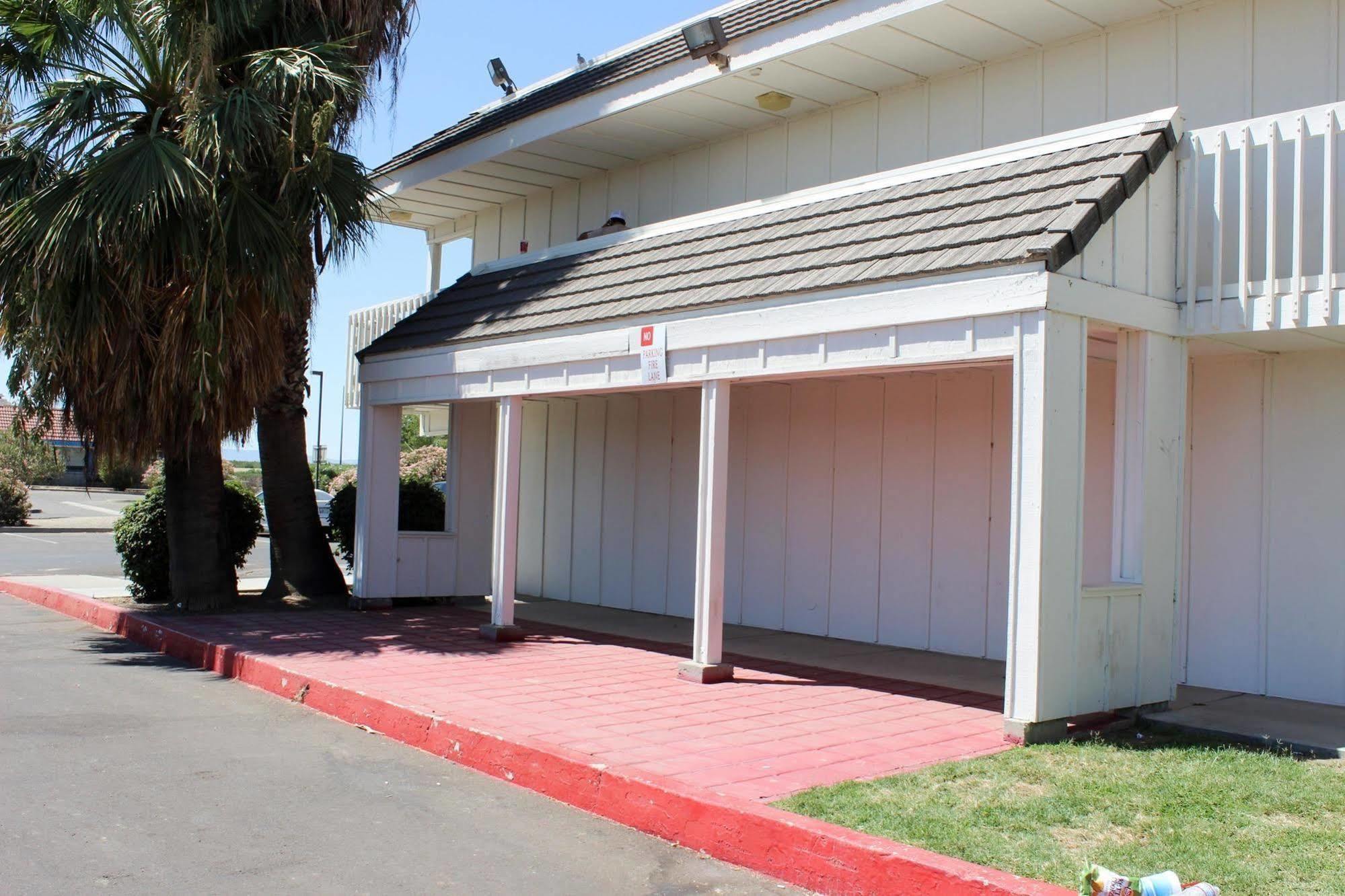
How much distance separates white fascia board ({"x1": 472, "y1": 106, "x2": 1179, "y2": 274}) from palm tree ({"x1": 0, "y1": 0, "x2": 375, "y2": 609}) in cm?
303

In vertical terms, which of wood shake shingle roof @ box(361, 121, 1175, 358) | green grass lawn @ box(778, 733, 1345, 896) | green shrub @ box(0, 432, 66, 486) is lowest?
green grass lawn @ box(778, 733, 1345, 896)

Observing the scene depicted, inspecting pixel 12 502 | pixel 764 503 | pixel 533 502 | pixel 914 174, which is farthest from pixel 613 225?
pixel 12 502

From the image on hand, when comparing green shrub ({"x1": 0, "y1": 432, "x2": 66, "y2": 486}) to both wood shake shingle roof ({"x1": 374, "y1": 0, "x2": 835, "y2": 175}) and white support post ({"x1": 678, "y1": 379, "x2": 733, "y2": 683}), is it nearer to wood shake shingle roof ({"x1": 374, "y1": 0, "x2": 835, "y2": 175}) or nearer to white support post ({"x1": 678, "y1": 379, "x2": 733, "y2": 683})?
wood shake shingle roof ({"x1": 374, "y1": 0, "x2": 835, "y2": 175})

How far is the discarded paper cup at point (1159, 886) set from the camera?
4137mm

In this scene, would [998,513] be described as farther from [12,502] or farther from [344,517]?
[12,502]

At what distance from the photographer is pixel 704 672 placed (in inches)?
358

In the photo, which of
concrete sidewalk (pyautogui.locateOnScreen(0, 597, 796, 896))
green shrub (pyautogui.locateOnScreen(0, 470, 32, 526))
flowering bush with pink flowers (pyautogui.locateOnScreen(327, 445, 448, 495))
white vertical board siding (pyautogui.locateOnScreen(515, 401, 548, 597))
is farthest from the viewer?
green shrub (pyautogui.locateOnScreen(0, 470, 32, 526))

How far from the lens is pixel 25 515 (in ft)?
107

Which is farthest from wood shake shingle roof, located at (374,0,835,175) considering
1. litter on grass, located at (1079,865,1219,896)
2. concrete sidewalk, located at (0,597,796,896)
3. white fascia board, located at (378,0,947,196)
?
litter on grass, located at (1079,865,1219,896)

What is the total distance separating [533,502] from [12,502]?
22941 millimetres

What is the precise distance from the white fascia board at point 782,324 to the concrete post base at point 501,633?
2430 millimetres

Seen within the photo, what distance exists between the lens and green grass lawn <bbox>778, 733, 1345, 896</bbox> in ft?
15.4

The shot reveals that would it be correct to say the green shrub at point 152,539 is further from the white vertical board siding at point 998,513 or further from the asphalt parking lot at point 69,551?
the white vertical board siding at point 998,513

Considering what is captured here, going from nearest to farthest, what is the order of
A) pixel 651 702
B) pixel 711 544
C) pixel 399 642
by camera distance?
pixel 651 702 → pixel 711 544 → pixel 399 642
